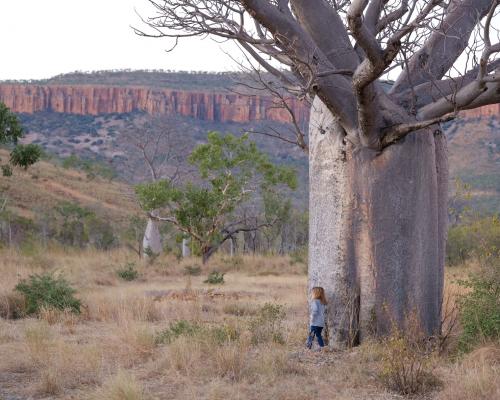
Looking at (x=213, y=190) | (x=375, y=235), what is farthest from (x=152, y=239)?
(x=375, y=235)

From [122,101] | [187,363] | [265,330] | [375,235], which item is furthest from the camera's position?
[122,101]

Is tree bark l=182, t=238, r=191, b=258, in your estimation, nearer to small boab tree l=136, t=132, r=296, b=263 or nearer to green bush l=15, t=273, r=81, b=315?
small boab tree l=136, t=132, r=296, b=263

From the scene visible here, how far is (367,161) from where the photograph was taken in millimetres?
6195

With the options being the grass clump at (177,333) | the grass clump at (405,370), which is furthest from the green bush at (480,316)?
the grass clump at (177,333)

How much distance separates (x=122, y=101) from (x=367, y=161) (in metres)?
60.9

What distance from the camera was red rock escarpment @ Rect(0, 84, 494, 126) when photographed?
2496 inches

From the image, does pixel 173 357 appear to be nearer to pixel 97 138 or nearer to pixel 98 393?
pixel 98 393

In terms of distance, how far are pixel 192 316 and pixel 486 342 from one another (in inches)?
153

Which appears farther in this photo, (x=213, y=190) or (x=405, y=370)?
(x=213, y=190)

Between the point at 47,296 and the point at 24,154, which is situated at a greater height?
the point at 24,154

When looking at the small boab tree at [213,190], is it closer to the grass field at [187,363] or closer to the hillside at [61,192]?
the grass field at [187,363]

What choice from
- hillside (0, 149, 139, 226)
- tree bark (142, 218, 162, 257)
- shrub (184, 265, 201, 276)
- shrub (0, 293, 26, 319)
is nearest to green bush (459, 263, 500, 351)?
shrub (0, 293, 26, 319)

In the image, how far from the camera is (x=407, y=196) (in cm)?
612

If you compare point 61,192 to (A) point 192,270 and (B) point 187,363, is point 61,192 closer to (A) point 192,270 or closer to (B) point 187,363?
(A) point 192,270
